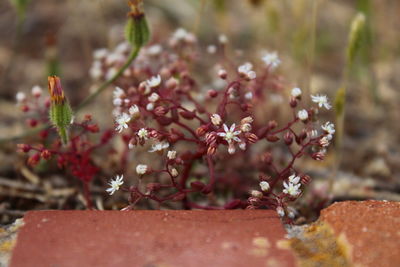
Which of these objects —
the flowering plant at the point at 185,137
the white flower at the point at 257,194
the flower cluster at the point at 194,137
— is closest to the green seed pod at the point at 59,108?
the flowering plant at the point at 185,137

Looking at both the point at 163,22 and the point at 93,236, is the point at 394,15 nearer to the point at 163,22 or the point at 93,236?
the point at 163,22

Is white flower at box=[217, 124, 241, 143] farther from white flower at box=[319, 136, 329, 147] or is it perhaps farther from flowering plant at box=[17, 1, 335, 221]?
white flower at box=[319, 136, 329, 147]

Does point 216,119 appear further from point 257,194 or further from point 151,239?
point 151,239

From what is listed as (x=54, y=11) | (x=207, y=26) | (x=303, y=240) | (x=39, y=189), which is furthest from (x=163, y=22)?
(x=303, y=240)

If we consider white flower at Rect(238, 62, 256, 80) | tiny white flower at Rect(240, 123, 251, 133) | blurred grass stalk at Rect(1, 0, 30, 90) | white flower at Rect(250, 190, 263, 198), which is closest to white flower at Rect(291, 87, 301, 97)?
white flower at Rect(238, 62, 256, 80)

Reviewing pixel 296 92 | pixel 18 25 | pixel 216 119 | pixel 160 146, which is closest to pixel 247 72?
pixel 296 92

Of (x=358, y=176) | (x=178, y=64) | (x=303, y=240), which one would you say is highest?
(x=178, y=64)
